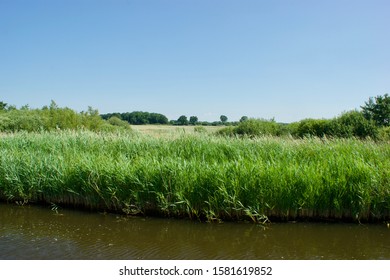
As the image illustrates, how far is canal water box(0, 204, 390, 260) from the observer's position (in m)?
5.73

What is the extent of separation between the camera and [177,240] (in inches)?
251

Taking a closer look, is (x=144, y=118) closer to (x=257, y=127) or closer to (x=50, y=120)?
(x=50, y=120)

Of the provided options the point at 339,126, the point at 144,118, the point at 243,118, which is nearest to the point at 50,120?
the point at 243,118

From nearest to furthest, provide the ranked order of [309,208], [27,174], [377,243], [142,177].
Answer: [377,243]
[309,208]
[142,177]
[27,174]

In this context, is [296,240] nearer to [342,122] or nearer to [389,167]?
[389,167]

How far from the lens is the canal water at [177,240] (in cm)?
573

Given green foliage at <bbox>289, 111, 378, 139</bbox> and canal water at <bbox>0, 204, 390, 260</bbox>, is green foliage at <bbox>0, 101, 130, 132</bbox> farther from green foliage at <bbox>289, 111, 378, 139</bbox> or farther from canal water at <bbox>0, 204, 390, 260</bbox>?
canal water at <bbox>0, 204, 390, 260</bbox>

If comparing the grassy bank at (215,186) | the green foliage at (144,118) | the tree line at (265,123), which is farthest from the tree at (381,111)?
the green foliage at (144,118)

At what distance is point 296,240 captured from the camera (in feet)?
20.8

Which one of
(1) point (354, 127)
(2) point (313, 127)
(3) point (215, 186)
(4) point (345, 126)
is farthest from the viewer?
(2) point (313, 127)

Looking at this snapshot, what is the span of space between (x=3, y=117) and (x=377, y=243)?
30.3 meters

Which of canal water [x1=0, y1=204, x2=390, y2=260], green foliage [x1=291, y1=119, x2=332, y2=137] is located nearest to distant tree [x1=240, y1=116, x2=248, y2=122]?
green foliage [x1=291, y1=119, x2=332, y2=137]

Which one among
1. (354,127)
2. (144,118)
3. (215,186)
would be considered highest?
(144,118)
